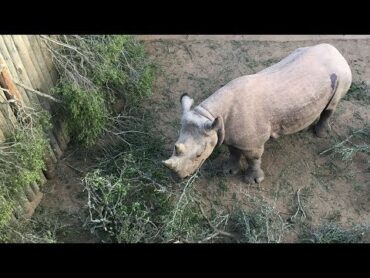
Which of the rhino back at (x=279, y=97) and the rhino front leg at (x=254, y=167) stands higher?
the rhino back at (x=279, y=97)

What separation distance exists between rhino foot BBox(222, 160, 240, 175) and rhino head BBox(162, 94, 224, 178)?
3.18 ft

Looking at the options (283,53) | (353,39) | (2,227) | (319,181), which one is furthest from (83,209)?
(353,39)

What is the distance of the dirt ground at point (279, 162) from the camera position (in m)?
6.25

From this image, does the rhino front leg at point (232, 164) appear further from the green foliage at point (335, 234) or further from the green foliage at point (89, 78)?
the green foliage at point (89, 78)

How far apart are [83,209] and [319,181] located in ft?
11.0

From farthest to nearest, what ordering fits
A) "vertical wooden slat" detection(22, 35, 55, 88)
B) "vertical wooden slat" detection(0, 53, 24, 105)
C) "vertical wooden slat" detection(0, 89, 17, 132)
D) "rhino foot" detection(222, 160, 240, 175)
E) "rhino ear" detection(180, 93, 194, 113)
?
"rhino foot" detection(222, 160, 240, 175)
"vertical wooden slat" detection(22, 35, 55, 88)
"rhino ear" detection(180, 93, 194, 113)
"vertical wooden slat" detection(0, 89, 17, 132)
"vertical wooden slat" detection(0, 53, 24, 105)

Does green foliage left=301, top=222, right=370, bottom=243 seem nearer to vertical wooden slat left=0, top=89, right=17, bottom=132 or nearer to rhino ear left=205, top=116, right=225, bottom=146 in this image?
rhino ear left=205, top=116, right=225, bottom=146

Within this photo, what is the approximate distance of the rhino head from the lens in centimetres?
544

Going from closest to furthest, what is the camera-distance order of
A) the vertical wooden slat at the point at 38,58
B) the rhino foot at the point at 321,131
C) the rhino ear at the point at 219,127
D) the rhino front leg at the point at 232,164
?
the rhino ear at the point at 219,127, the vertical wooden slat at the point at 38,58, the rhino front leg at the point at 232,164, the rhino foot at the point at 321,131

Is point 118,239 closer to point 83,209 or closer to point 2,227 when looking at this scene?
point 83,209

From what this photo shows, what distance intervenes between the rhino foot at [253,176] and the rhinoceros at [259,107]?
0.10 meters

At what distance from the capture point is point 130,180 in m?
6.16

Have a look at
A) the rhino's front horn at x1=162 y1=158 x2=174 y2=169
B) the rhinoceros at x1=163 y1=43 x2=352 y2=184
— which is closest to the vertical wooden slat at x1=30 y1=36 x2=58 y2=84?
the rhinoceros at x1=163 y1=43 x2=352 y2=184

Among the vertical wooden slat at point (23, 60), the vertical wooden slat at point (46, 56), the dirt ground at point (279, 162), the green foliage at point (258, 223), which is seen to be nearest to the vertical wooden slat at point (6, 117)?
the vertical wooden slat at point (23, 60)
